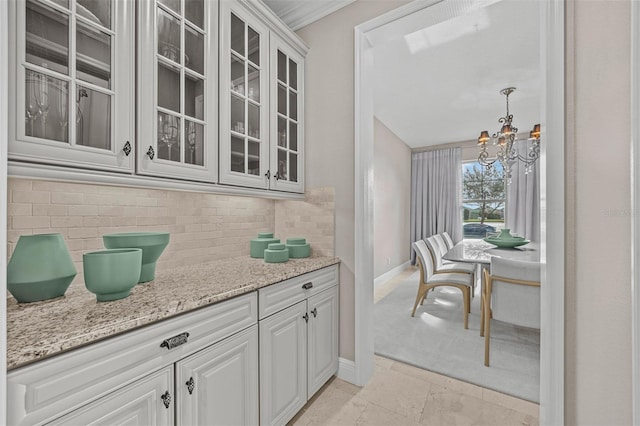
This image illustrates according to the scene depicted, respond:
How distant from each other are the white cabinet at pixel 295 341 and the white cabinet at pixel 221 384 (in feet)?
0.23

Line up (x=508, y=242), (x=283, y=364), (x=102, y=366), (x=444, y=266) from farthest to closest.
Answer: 1. (x=444, y=266)
2. (x=508, y=242)
3. (x=283, y=364)
4. (x=102, y=366)

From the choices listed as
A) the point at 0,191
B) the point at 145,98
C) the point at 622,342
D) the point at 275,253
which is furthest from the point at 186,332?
the point at 622,342

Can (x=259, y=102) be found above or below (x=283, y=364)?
above

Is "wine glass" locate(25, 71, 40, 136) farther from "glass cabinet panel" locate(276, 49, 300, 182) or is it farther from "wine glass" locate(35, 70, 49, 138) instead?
"glass cabinet panel" locate(276, 49, 300, 182)

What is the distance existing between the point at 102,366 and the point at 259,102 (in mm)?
1536

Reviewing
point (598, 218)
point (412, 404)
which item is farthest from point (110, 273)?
point (598, 218)

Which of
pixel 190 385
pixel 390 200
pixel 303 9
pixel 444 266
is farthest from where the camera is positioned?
pixel 390 200

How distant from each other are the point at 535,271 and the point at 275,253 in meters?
1.92

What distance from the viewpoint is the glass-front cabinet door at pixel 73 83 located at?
846 millimetres

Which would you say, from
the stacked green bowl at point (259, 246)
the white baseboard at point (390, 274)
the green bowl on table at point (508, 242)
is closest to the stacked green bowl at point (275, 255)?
the stacked green bowl at point (259, 246)

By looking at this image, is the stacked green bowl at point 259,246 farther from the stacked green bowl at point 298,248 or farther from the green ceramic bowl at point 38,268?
the green ceramic bowl at point 38,268

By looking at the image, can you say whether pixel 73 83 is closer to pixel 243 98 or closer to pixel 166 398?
pixel 243 98

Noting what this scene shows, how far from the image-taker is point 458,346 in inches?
94.0

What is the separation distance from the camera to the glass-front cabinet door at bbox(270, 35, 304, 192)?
1.85m
